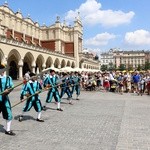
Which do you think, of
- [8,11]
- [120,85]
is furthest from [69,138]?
[8,11]

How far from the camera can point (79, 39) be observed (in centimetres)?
7369

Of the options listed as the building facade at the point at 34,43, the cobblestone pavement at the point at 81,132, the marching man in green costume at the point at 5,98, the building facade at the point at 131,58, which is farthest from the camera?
the building facade at the point at 131,58

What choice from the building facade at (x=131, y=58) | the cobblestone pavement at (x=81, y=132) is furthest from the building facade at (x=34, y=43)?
the building facade at (x=131, y=58)

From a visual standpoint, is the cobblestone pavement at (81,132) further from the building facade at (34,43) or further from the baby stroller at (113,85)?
the building facade at (34,43)

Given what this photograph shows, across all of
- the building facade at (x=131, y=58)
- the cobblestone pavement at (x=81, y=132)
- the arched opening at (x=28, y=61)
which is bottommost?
the cobblestone pavement at (x=81, y=132)

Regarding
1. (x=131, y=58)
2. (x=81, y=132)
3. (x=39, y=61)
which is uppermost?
(x=131, y=58)

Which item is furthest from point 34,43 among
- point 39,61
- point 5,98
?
point 5,98

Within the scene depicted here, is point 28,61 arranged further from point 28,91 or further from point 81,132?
point 81,132

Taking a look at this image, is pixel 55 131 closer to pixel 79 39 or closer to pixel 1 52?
pixel 1 52

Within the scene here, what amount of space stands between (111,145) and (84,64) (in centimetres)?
7022

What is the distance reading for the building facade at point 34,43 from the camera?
36.4 m

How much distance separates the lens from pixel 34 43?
197 ft

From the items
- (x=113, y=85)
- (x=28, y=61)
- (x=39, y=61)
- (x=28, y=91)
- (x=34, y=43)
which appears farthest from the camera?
(x=34, y=43)

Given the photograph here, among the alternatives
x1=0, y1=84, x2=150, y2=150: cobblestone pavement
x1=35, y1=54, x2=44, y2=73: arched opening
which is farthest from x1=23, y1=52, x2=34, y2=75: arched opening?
x1=0, y1=84, x2=150, y2=150: cobblestone pavement
